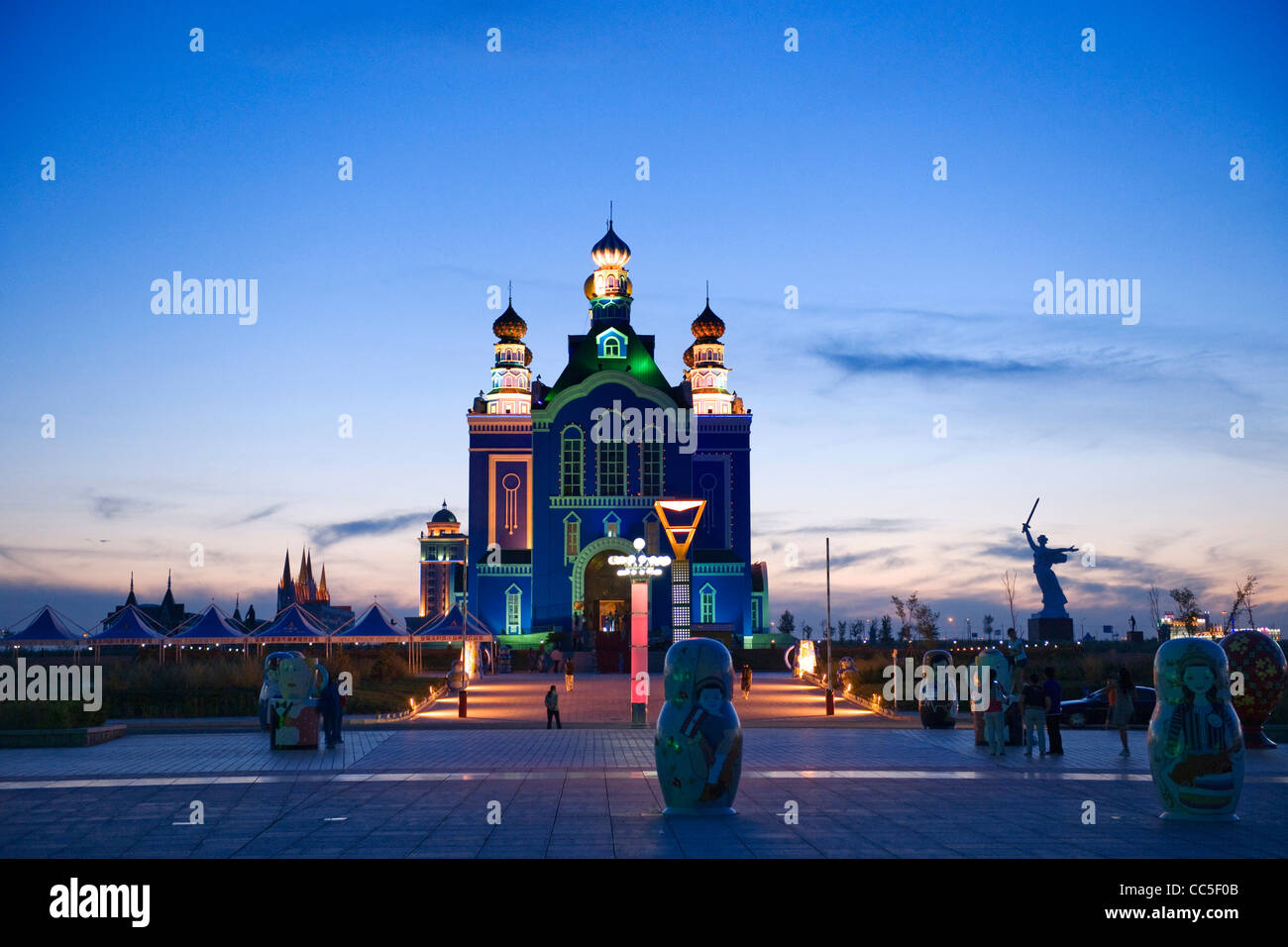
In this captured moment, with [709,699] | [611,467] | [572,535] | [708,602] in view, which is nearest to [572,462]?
[611,467]

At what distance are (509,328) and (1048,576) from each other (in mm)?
39728

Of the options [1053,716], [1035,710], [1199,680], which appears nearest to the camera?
[1199,680]

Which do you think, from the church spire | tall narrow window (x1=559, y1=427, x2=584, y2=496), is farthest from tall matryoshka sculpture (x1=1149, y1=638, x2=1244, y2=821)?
the church spire

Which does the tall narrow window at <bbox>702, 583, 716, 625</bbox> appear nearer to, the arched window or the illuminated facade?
the arched window

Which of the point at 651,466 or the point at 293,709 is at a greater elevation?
the point at 651,466

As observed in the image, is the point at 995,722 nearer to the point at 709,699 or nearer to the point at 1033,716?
the point at 1033,716

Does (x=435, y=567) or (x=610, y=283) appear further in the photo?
(x=435, y=567)

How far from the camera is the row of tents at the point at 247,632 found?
49.8 m

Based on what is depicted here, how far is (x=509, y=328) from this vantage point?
3019 inches

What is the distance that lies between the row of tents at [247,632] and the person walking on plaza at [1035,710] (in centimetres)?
3151

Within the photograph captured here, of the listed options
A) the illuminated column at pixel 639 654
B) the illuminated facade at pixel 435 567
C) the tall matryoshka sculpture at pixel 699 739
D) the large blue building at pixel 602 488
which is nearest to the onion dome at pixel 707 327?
the large blue building at pixel 602 488
